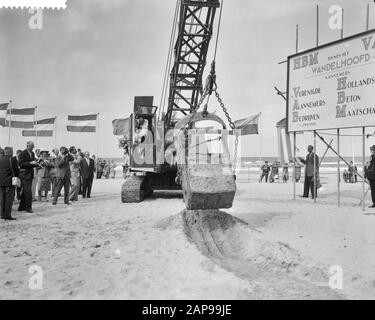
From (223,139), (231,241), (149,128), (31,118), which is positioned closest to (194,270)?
(231,241)

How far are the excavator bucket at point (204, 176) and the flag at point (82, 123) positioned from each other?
786 inches

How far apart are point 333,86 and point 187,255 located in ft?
26.7

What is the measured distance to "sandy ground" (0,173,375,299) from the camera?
4543 millimetres

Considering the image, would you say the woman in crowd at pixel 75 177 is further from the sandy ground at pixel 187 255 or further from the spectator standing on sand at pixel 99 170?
the spectator standing on sand at pixel 99 170

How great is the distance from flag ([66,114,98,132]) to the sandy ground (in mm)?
17835

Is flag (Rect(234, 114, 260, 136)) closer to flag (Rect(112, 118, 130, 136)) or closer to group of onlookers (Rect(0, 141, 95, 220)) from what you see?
flag (Rect(112, 118, 130, 136))

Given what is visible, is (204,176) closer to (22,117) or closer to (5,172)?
(5,172)

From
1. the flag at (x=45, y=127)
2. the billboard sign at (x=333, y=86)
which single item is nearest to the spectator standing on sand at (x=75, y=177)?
the billboard sign at (x=333, y=86)

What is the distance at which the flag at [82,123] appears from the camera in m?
27.7

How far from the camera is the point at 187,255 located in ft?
19.7

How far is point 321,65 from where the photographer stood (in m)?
12.1

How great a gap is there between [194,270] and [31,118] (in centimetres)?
2241

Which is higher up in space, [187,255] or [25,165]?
[25,165]

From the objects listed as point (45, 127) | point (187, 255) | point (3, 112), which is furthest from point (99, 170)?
point (187, 255)
